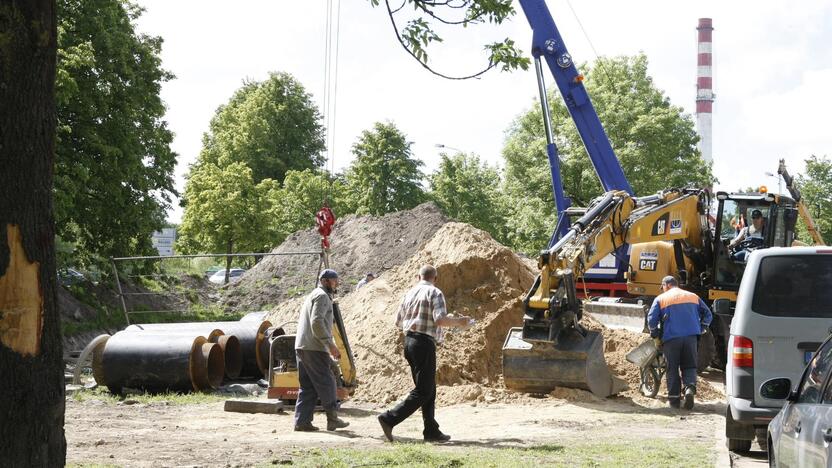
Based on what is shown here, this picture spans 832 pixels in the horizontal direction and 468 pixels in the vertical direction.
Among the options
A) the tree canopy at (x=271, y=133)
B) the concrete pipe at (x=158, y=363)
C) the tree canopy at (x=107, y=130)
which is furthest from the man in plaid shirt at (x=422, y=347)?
the tree canopy at (x=271, y=133)

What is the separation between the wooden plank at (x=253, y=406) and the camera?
14.3 meters

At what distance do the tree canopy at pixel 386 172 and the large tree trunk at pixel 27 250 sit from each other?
4448 centimetres

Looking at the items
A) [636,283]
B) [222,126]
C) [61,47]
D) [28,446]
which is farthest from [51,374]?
[222,126]

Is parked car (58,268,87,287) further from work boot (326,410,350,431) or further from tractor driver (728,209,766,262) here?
work boot (326,410,350,431)

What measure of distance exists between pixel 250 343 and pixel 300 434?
6.50 m

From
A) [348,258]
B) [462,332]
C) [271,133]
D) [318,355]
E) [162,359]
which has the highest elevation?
[271,133]

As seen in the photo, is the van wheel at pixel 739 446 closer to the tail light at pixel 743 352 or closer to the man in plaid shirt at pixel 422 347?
the tail light at pixel 743 352

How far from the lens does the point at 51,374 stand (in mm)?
6125

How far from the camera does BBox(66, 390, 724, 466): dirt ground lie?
10195mm

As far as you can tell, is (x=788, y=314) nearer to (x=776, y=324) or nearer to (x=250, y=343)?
(x=776, y=324)

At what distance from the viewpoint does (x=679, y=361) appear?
1447 centimetres

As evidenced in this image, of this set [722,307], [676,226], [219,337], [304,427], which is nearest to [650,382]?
[676,226]

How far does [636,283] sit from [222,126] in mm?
57011

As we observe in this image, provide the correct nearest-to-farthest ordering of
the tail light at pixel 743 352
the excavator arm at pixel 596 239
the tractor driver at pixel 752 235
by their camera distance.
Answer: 1. the tail light at pixel 743 352
2. the excavator arm at pixel 596 239
3. the tractor driver at pixel 752 235
